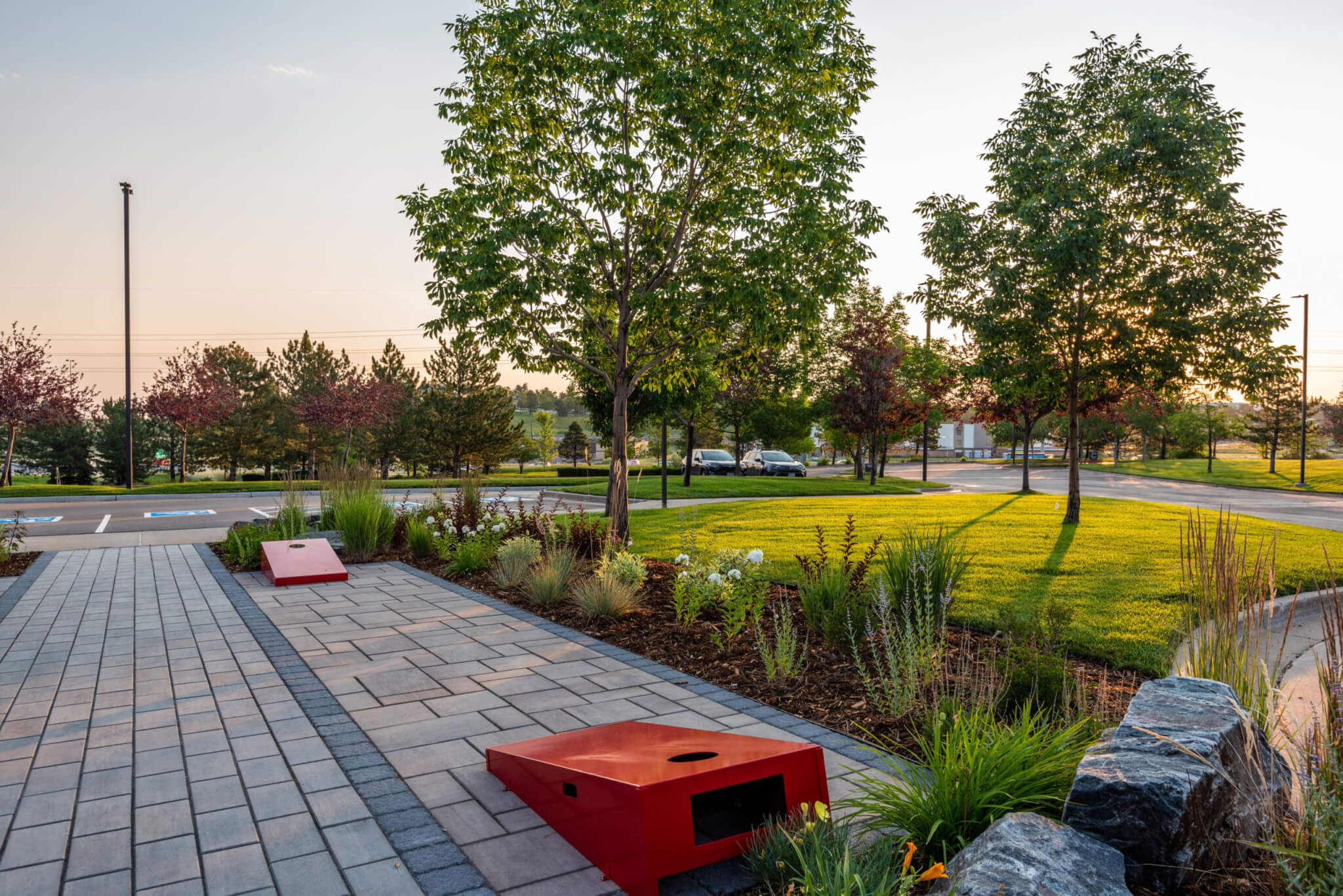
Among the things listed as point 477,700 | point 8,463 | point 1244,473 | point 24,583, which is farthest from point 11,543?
point 1244,473

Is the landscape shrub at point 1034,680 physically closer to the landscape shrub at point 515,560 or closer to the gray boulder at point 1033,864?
the gray boulder at point 1033,864

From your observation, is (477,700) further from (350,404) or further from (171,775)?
(350,404)

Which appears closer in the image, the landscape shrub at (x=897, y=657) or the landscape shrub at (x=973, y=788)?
the landscape shrub at (x=973, y=788)

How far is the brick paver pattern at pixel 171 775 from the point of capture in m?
2.64

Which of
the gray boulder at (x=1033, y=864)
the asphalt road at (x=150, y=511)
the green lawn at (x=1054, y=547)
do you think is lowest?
the asphalt road at (x=150, y=511)

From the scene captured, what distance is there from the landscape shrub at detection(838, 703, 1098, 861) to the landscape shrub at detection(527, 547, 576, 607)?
4.68 metres

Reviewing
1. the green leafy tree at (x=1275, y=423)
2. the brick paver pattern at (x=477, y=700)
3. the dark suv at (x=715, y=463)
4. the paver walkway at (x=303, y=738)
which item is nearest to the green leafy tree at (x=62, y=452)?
the dark suv at (x=715, y=463)

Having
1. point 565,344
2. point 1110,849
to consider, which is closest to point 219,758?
point 1110,849

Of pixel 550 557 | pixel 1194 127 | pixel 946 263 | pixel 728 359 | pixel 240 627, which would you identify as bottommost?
pixel 240 627

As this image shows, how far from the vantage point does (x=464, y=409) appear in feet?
132

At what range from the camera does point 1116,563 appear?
912 centimetres

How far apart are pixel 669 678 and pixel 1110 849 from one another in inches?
122

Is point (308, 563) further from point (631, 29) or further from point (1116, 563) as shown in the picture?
point (1116, 563)

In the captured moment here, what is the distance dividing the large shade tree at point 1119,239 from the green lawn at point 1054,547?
104 inches
